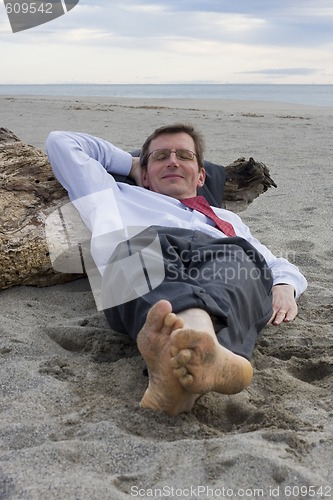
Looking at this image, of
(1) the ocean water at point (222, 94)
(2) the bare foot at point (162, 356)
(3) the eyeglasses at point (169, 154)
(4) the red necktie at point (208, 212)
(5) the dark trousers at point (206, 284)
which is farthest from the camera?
(1) the ocean water at point (222, 94)

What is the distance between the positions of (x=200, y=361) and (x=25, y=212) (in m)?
1.92

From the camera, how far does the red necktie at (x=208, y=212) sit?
3.19 metres

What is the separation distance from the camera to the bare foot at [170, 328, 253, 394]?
5.98 ft

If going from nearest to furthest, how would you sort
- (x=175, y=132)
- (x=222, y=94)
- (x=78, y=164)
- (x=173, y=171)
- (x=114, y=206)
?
1. (x=114, y=206)
2. (x=78, y=164)
3. (x=173, y=171)
4. (x=175, y=132)
5. (x=222, y=94)

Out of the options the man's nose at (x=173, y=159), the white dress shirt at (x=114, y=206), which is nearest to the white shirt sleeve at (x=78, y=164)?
the white dress shirt at (x=114, y=206)

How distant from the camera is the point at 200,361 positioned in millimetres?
1845

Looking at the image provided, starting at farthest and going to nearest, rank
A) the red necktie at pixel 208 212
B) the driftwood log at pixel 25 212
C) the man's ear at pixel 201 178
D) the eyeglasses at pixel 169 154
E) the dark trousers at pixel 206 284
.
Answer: the man's ear at pixel 201 178 → the eyeglasses at pixel 169 154 → the driftwood log at pixel 25 212 → the red necktie at pixel 208 212 → the dark trousers at pixel 206 284

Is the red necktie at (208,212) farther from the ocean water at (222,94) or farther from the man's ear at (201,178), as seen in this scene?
the ocean water at (222,94)

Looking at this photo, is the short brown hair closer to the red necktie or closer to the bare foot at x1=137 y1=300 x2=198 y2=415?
the red necktie

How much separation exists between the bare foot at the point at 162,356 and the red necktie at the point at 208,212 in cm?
132

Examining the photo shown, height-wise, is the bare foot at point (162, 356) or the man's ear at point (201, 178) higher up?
the man's ear at point (201, 178)

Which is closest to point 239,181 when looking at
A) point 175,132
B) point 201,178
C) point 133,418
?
point 201,178

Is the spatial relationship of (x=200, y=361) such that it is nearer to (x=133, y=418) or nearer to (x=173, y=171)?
(x=133, y=418)

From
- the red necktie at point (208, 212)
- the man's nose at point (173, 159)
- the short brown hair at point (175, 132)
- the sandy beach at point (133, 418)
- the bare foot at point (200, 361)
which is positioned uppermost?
the short brown hair at point (175, 132)
